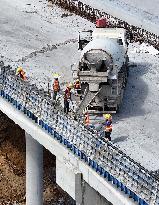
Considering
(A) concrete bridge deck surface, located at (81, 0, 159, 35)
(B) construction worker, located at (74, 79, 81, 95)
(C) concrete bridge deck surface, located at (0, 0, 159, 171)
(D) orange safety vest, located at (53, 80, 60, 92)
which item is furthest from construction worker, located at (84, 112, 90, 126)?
(A) concrete bridge deck surface, located at (81, 0, 159, 35)

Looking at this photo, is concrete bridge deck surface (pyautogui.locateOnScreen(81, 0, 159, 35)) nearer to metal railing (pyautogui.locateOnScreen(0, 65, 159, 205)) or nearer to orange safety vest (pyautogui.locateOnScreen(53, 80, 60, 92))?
orange safety vest (pyautogui.locateOnScreen(53, 80, 60, 92))

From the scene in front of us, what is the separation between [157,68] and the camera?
23.3 meters

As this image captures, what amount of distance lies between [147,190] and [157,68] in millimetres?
9727

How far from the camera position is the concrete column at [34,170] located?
21.0 metres

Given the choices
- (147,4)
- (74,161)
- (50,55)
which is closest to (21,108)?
(74,161)

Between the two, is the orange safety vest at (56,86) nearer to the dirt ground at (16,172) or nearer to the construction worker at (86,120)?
the construction worker at (86,120)

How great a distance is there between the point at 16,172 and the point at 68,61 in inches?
254

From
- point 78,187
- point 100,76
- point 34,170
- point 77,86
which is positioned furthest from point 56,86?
point 78,187

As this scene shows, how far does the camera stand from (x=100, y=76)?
698 inches

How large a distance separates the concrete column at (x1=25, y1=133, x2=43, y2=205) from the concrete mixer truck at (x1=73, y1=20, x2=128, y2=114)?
328 cm

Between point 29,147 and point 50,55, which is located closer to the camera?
point 29,147

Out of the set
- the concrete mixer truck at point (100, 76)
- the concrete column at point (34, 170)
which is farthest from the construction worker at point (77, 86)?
the concrete column at point (34, 170)

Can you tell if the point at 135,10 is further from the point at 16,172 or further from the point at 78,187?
the point at 78,187

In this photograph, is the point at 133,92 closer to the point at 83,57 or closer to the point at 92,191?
the point at 83,57
